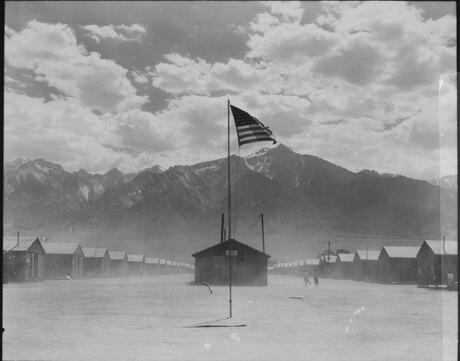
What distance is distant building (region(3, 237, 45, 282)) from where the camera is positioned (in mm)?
67312

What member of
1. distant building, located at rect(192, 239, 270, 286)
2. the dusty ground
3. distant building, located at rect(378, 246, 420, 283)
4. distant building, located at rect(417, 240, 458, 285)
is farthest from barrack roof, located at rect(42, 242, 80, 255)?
the dusty ground

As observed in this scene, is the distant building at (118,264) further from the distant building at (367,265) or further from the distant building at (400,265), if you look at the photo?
the distant building at (400,265)

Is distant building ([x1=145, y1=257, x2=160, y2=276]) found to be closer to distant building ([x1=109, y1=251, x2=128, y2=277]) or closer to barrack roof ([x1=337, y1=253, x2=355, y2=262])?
distant building ([x1=109, y1=251, x2=128, y2=277])

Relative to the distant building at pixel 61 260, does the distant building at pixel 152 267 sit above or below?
below

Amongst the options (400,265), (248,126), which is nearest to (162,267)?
(400,265)

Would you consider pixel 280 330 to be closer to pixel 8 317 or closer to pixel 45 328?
pixel 45 328

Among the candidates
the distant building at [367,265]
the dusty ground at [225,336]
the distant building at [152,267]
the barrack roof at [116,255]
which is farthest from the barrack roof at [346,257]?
the dusty ground at [225,336]

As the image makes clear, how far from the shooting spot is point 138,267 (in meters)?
134

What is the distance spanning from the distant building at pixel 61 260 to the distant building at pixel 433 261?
176 feet

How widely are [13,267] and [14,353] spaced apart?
58895 mm

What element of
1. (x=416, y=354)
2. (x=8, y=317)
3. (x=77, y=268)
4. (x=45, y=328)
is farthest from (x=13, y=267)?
(x=416, y=354)

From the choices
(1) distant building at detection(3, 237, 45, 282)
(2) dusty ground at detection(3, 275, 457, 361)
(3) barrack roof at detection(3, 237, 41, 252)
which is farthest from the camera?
(3) barrack roof at detection(3, 237, 41, 252)

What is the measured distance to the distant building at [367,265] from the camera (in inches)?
3502

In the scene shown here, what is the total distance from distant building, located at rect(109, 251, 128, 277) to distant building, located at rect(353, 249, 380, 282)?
49.3 metres
